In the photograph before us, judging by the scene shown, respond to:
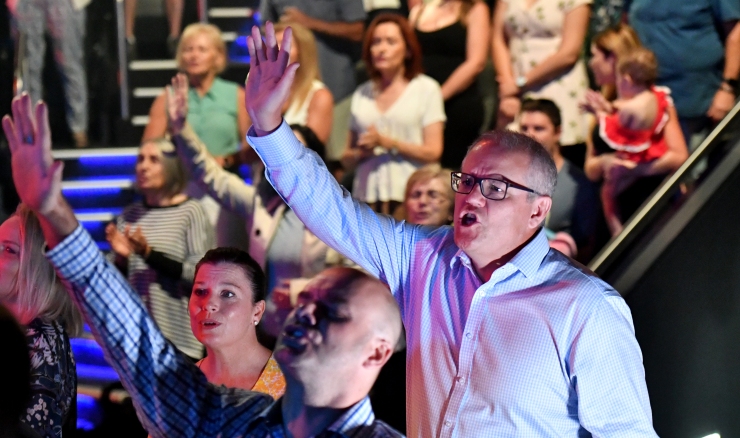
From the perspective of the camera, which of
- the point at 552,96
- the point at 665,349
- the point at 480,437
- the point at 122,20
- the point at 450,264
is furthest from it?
the point at 122,20

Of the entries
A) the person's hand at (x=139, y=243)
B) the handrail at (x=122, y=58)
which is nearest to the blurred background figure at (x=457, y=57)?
the person's hand at (x=139, y=243)

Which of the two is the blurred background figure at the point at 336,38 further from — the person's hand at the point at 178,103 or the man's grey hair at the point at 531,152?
the man's grey hair at the point at 531,152

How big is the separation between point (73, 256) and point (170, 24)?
528cm

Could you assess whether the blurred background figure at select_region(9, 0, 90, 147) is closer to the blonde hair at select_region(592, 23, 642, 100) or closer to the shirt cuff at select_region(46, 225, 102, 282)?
the blonde hair at select_region(592, 23, 642, 100)

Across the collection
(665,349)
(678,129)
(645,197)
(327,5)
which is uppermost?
(327,5)

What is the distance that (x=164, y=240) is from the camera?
15.5 feet

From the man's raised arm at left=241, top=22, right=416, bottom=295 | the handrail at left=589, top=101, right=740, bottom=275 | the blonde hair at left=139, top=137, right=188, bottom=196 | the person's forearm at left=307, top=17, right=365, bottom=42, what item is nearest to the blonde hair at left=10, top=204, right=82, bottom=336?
the man's raised arm at left=241, top=22, right=416, bottom=295

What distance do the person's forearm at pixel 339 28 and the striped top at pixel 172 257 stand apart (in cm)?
124

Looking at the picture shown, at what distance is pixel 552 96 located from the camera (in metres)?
4.84

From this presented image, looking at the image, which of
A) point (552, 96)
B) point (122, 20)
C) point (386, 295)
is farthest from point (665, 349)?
point (122, 20)

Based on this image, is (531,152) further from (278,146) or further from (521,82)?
(521,82)

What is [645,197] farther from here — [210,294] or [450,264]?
[210,294]

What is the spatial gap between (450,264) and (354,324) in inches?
30.2

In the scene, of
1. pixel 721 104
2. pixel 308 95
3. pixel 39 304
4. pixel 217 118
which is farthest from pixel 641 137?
pixel 39 304
